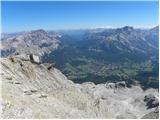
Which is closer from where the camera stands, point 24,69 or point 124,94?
point 24,69

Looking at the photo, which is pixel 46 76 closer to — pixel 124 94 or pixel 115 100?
pixel 115 100

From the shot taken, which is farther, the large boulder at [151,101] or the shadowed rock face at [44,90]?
the large boulder at [151,101]

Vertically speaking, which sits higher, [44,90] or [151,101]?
[44,90]

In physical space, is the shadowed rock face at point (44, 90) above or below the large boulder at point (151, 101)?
above

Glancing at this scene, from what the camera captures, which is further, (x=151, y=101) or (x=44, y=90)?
(x=151, y=101)

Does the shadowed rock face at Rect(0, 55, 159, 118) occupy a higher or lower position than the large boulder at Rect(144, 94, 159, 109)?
higher

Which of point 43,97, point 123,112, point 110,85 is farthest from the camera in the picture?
point 110,85

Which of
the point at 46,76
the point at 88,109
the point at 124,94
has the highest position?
the point at 46,76

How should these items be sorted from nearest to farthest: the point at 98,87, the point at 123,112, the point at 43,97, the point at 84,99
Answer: the point at 43,97 < the point at 84,99 < the point at 123,112 < the point at 98,87

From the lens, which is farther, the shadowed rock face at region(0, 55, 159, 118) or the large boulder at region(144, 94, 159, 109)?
the large boulder at region(144, 94, 159, 109)

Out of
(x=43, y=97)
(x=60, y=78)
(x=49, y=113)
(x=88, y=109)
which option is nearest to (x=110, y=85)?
(x=60, y=78)

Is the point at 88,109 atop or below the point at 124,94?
atop
